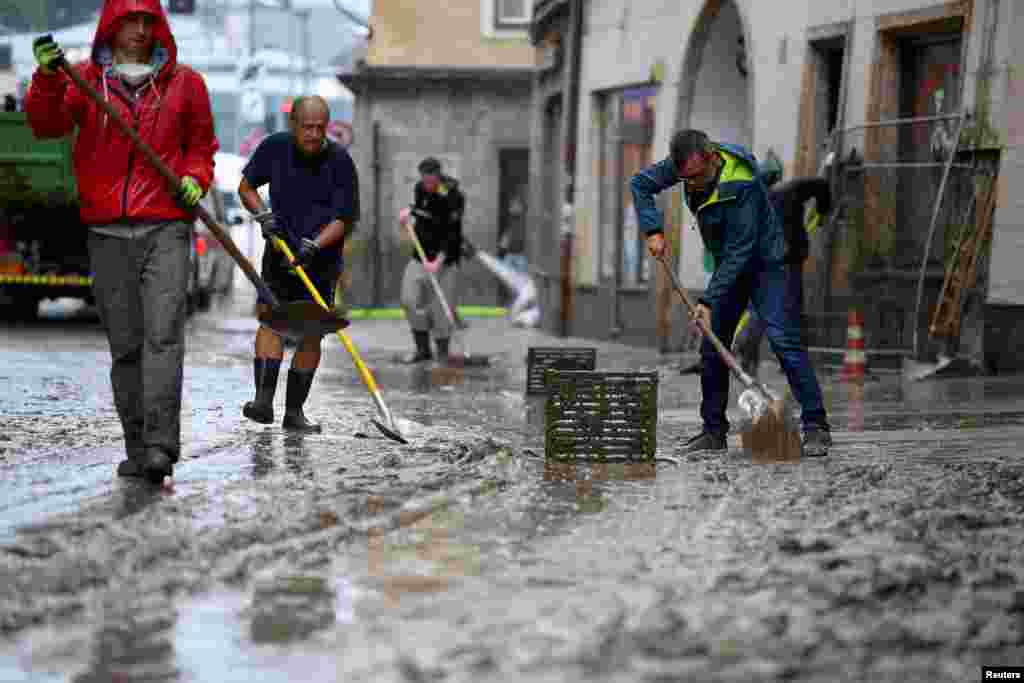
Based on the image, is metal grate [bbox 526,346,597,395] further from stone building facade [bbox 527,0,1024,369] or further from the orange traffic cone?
stone building facade [bbox 527,0,1024,369]

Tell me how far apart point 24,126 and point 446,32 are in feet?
48.9

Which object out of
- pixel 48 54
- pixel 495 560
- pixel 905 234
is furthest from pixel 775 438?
pixel 905 234

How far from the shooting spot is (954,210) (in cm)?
1575

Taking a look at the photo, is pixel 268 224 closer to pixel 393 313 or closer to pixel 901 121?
pixel 901 121

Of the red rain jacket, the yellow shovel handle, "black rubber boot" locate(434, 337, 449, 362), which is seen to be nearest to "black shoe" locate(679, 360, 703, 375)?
"black rubber boot" locate(434, 337, 449, 362)

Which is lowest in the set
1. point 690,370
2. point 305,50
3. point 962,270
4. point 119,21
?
point 690,370

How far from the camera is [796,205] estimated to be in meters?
16.0

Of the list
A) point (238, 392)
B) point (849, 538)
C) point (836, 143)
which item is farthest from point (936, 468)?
point (836, 143)

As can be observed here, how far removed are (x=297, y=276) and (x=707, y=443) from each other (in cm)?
219

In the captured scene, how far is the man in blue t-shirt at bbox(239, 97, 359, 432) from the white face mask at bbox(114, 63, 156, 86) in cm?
211

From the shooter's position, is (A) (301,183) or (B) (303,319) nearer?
(B) (303,319)

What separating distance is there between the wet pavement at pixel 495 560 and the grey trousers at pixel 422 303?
754 centimetres

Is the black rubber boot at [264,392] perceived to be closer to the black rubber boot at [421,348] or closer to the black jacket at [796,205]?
the black jacket at [796,205]

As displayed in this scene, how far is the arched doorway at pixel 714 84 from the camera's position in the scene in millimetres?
21047
